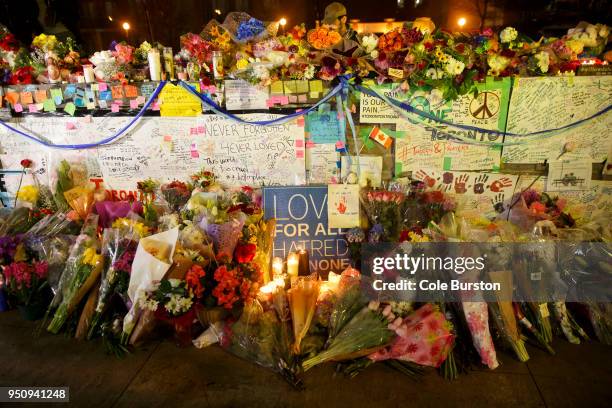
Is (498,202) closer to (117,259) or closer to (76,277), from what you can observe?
(117,259)

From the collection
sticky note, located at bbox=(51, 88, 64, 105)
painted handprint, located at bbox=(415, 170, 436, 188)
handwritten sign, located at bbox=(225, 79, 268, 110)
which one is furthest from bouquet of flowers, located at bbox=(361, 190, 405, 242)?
sticky note, located at bbox=(51, 88, 64, 105)

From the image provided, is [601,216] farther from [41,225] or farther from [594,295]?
[41,225]

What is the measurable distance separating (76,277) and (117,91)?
240cm

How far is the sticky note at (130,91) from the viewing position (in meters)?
4.61

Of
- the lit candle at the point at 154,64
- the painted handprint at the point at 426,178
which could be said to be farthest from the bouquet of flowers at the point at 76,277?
the painted handprint at the point at 426,178

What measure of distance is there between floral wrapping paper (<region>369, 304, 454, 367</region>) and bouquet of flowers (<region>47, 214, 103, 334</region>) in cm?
286

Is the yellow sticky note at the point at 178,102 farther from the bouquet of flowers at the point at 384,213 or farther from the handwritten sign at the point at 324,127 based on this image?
the bouquet of flowers at the point at 384,213

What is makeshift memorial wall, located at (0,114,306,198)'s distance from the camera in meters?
4.63

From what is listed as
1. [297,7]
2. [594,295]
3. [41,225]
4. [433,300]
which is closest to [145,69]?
[41,225]

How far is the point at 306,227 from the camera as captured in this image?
4.60 m

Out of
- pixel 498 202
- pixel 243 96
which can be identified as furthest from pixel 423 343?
pixel 243 96

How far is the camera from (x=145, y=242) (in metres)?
3.42

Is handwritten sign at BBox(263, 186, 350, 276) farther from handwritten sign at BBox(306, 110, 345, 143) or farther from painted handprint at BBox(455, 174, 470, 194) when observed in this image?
painted handprint at BBox(455, 174, 470, 194)

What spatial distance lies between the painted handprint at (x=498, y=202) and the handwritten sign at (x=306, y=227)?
1973 mm
